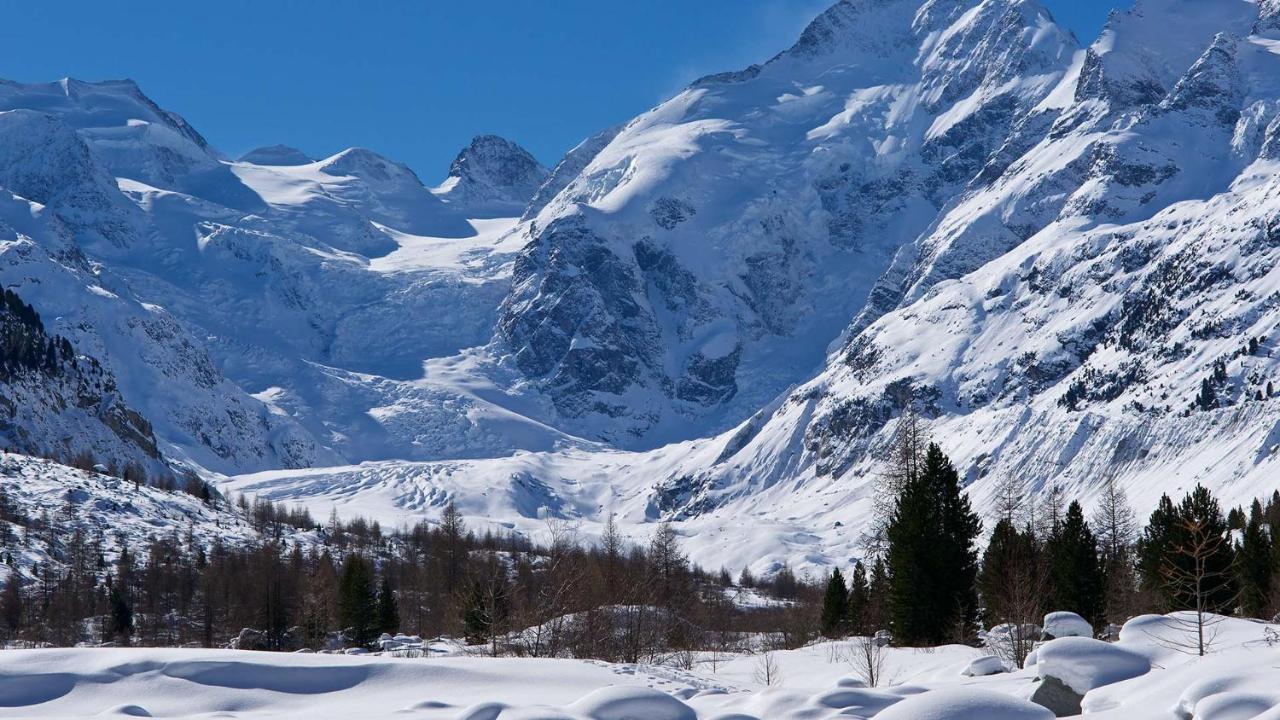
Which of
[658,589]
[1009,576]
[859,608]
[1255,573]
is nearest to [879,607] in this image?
[859,608]

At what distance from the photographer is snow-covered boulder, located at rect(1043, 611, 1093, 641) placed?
44469mm

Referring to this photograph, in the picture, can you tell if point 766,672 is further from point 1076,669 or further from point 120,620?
point 120,620

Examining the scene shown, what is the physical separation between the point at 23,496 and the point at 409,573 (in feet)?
151

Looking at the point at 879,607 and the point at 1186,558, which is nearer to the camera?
the point at 1186,558

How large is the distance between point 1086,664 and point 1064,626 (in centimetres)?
1188

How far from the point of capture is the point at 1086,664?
33219 millimetres

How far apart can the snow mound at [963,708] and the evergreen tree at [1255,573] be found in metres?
47.2

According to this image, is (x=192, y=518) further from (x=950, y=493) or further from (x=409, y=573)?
(x=950, y=493)

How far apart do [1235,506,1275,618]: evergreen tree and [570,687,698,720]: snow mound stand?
4840 cm

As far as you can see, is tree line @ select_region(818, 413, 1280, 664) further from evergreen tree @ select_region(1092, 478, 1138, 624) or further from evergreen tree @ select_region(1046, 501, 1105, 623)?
evergreen tree @ select_region(1092, 478, 1138, 624)

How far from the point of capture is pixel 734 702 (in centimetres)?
3591

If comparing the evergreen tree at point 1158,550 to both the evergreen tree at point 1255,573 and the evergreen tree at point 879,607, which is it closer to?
the evergreen tree at point 1255,573

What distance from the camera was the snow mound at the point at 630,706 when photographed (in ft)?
102

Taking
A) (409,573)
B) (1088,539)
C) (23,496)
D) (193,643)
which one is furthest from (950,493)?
(23,496)
